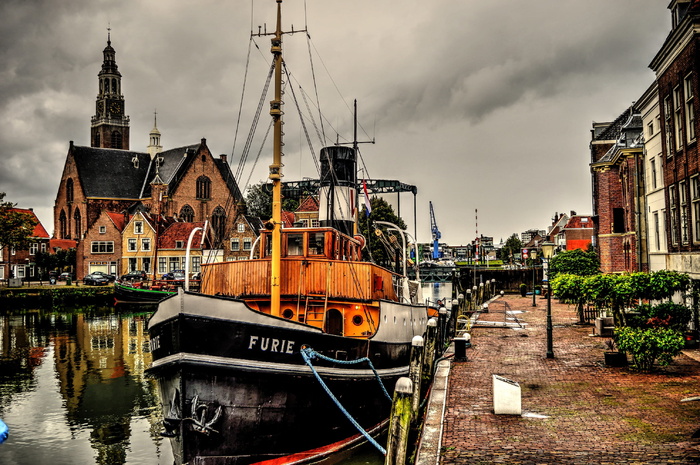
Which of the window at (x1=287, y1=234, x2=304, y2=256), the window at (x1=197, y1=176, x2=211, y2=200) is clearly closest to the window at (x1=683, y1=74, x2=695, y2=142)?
the window at (x1=287, y1=234, x2=304, y2=256)

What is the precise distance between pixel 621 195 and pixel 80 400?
3414 centimetres

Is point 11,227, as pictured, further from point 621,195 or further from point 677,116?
point 677,116

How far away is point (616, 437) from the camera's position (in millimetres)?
9781

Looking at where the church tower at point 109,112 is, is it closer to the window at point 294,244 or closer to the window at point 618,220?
the window at point 618,220

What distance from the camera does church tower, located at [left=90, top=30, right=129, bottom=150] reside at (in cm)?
10806

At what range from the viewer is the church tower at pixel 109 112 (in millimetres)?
108062

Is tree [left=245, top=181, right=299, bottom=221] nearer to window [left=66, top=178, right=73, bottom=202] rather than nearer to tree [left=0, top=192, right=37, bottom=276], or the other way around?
window [left=66, top=178, right=73, bottom=202]

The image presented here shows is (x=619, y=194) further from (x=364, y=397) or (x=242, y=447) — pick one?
(x=242, y=447)

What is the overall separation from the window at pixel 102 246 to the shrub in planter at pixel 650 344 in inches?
2945

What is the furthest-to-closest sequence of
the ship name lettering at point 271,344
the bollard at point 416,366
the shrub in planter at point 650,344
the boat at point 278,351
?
1. the shrub in planter at point 650,344
2. the bollard at point 416,366
3. the ship name lettering at point 271,344
4. the boat at point 278,351

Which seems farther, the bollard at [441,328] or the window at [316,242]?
the bollard at [441,328]

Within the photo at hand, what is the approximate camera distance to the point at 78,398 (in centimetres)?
2061

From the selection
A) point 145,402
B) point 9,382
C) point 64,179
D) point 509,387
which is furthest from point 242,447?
point 64,179

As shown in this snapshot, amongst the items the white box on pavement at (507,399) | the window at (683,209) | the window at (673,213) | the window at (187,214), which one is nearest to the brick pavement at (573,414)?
the white box on pavement at (507,399)
